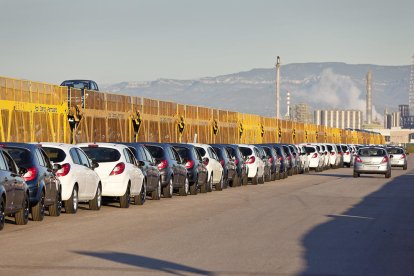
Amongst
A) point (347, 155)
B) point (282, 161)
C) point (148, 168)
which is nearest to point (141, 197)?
point (148, 168)

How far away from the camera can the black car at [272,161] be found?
49.9m

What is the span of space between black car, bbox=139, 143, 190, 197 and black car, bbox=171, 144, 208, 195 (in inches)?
35.6

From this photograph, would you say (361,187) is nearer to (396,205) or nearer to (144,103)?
(396,205)

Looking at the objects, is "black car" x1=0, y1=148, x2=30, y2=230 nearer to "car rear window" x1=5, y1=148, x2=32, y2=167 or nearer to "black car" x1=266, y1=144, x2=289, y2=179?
"car rear window" x1=5, y1=148, x2=32, y2=167

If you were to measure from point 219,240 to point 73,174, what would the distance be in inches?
Result: 284

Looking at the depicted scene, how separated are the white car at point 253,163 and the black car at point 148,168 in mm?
14447

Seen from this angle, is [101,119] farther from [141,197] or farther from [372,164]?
[141,197]

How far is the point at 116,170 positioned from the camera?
1057 inches

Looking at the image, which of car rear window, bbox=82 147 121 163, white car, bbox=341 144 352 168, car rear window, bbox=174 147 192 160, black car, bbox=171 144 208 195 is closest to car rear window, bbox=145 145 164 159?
black car, bbox=171 144 208 195

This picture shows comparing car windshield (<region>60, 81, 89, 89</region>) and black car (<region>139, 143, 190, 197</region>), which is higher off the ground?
car windshield (<region>60, 81, 89, 89</region>)

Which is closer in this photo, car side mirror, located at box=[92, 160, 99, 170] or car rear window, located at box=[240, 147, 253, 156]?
car side mirror, located at box=[92, 160, 99, 170]

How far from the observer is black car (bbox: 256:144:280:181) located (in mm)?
49853

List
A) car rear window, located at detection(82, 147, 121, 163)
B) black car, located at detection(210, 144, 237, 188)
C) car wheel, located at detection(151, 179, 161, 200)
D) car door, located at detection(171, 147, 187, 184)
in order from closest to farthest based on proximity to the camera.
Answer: car rear window, located at detection(82, 147, 121, 163)
car wheel, located at detection(151, 179, 161, 200)
car door, located at detection(171, 147, 187, 184)
black car, located at detection(210, 144, 237, 188)

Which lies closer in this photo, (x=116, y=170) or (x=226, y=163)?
(x=116, y=170)
